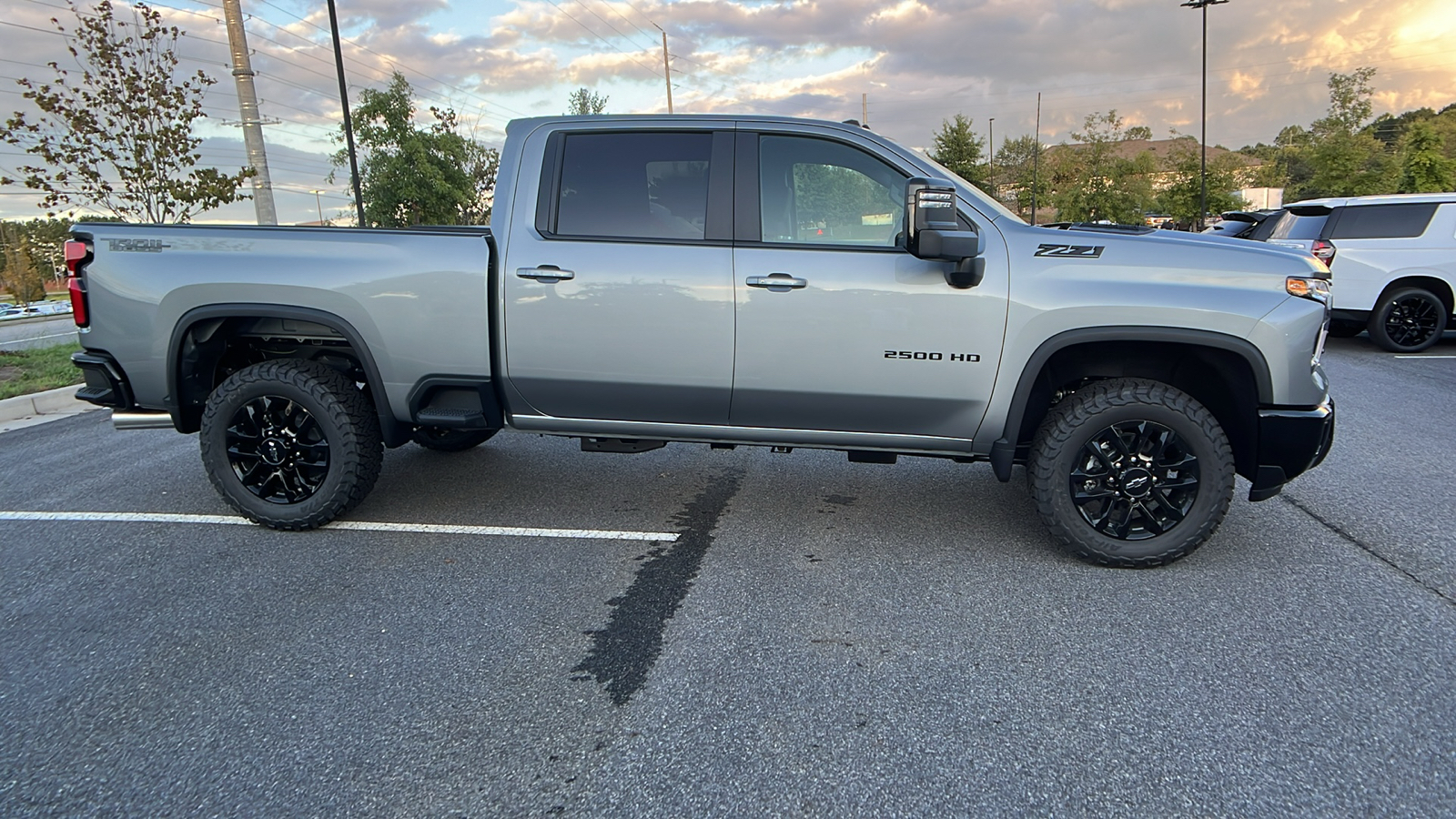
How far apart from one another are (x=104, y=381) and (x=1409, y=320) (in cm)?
1264

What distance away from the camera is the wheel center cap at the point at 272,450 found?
4008 millimetres

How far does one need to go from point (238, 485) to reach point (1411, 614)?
526 cm

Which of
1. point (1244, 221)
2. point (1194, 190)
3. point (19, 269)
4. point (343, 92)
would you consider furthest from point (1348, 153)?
point (19, 269)

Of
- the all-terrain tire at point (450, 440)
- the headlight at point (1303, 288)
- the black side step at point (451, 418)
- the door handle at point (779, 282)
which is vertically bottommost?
the all-terrain tire at point (450, 440)

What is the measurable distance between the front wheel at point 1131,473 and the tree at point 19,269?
2903 inches

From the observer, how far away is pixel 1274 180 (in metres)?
55.1

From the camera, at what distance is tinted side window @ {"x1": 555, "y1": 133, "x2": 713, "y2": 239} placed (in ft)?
12.4

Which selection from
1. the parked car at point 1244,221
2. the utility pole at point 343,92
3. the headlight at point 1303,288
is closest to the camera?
the headlight at point 1303,288

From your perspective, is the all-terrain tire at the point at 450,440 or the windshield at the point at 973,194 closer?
the windshield at the point at 973,194

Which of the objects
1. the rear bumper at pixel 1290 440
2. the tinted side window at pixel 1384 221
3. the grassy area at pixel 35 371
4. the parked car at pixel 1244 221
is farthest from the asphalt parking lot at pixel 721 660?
the parked car at pixel 1244 221

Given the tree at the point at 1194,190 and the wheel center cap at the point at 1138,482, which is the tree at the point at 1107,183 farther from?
the wheel center cap at the point at 1138,482

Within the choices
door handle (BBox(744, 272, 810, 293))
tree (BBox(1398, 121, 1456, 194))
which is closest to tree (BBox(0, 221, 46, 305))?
door handle (BBox(744, 272, 810, 293))

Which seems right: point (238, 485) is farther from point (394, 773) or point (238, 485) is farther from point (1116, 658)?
point (1116, 658)

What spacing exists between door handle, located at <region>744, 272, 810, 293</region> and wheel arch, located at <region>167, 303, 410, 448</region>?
192 cm
